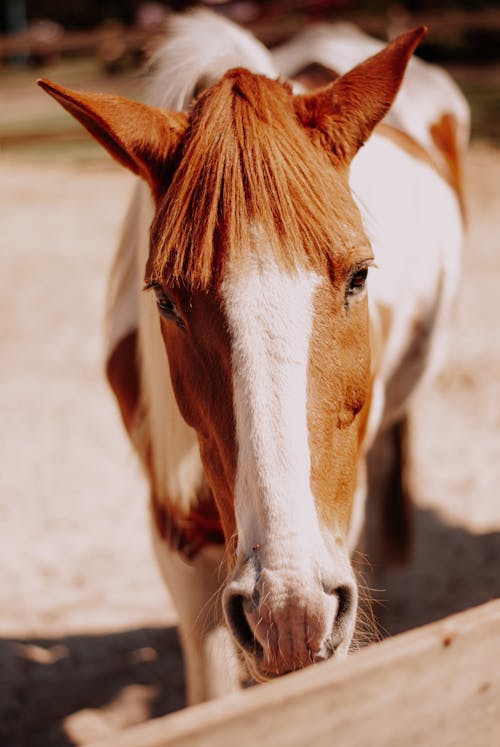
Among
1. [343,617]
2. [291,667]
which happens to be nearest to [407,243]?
[343,617]

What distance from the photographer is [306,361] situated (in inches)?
56.9

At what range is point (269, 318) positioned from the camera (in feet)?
4.74

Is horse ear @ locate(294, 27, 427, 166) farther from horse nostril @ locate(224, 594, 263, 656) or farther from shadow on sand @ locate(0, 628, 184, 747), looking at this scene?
shadow on sand @ locate(0, 628, 184, 747)

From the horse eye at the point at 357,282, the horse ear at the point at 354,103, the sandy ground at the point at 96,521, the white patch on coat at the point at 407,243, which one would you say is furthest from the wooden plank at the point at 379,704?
the sandy ground at the point at 96,521

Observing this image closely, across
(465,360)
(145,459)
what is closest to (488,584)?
(145,459)

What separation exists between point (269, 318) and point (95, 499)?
9.69ft

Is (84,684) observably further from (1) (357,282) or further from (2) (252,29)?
(2) (252,29)

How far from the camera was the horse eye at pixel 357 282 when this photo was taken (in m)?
1.60

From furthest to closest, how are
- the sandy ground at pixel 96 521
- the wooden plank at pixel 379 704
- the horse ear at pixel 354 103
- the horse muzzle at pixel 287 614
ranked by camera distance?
the sandy ground at pixel 96 521, the horse ear at pixel 354 103, the horse muzzle at pixel 287 614, the wooden plank at pixel 379 704

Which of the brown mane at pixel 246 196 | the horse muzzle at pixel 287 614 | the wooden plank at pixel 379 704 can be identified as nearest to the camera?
the wooden plank at pixel 379 704

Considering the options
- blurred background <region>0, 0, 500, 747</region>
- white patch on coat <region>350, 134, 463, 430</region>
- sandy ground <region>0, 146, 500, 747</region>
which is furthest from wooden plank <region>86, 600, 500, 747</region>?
blurred background <region>0, 0, 500, 747</region>

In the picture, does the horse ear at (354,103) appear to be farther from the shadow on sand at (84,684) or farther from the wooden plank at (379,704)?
the shadow on sand at (84,684)

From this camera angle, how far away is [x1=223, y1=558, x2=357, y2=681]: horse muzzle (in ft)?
4.31

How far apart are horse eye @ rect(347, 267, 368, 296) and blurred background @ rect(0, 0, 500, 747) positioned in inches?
51.0
